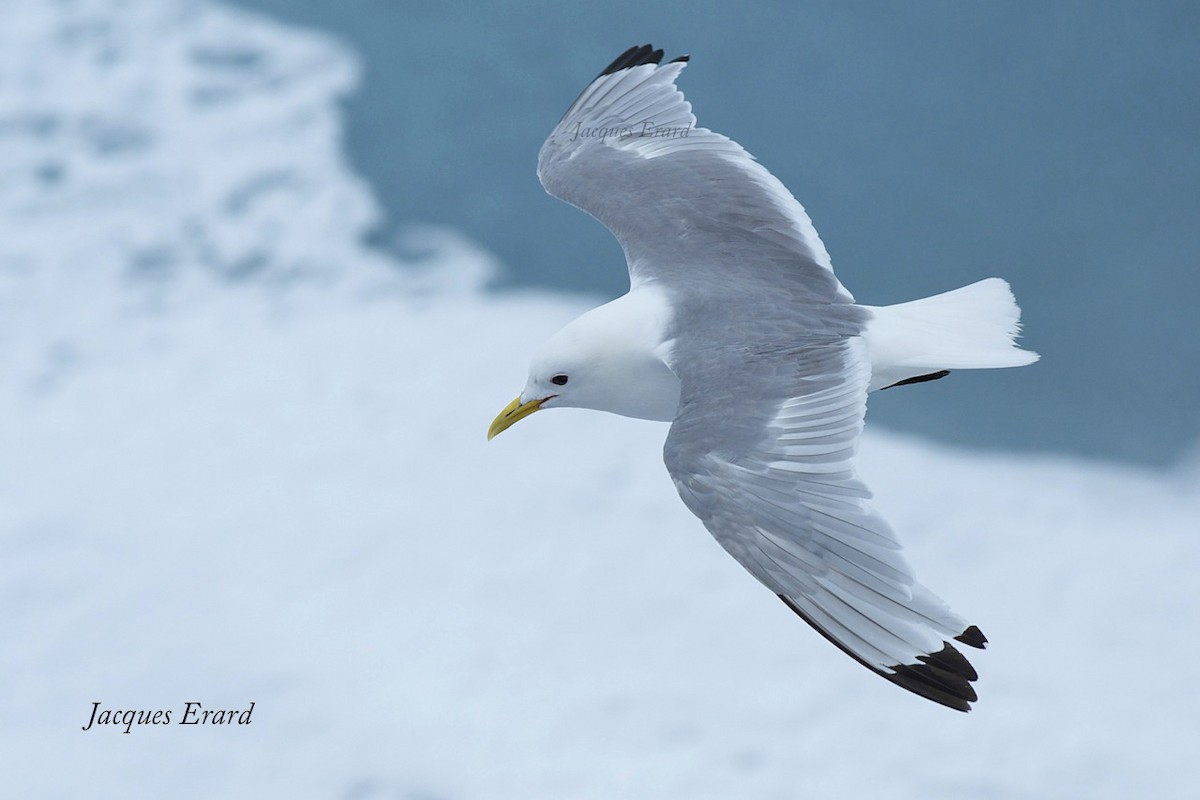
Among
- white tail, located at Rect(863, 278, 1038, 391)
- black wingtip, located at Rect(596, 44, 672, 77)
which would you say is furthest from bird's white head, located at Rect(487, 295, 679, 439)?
black wingtip, located at Rect(596, 44, 672, 77)

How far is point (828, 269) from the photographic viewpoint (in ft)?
10.1

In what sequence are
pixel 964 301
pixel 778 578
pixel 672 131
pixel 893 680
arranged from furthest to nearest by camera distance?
pixel 672 131
pixel 964 301
pixel 778 578
pixel 893 680

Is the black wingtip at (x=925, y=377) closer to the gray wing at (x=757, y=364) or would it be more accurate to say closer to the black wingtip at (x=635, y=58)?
the gray wing at (x=757, y=364)

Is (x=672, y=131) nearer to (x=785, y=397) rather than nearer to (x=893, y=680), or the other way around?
(x=785, y=397)

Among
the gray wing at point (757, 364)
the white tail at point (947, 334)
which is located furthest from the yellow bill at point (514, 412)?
the white tail at point (947, 334)

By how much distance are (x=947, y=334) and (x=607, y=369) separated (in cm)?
74

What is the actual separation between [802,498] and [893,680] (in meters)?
0.36

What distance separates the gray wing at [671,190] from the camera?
3.08 metres

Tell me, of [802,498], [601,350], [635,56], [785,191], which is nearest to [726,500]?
[802,498]

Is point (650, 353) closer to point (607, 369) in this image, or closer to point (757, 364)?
point (607, 369)

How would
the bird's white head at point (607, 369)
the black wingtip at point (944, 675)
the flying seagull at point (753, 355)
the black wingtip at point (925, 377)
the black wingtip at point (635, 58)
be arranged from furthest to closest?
the black wingtip at point (635, 58), the black wingtip at point (925, 377), the bird's white head at point (607, 369), the flying seagull at point (753, 355), the black wingtip at point (944, 675)

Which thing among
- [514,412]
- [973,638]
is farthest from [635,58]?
[973,638]

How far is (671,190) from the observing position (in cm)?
333

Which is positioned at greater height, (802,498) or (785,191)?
(785,191)
